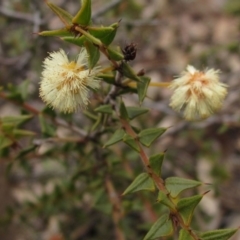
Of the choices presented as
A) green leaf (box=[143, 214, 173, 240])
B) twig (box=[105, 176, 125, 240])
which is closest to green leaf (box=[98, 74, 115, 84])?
green leaf (box=[143, 214, 173, 240])

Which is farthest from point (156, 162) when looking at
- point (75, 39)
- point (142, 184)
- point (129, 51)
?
point (75, 39)

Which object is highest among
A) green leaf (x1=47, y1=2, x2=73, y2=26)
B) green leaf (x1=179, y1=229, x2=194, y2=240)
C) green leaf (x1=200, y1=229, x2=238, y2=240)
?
green leaf (x1=47, y1=2, x2=73, y2=26)

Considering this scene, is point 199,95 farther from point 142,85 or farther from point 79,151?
point 79,151

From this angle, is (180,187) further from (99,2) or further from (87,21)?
(99,2)

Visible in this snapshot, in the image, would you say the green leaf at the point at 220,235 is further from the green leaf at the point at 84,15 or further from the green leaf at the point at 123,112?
the green leaf at the point at 84,15

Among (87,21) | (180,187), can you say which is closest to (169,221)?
(180,187)

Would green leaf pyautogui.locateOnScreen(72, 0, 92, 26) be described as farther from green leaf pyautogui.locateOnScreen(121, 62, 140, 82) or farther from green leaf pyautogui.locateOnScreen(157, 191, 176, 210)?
green leaf pyautogui.locateOnScreen(157, 191, 176, 210)
